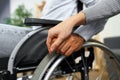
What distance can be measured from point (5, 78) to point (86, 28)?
0.37m

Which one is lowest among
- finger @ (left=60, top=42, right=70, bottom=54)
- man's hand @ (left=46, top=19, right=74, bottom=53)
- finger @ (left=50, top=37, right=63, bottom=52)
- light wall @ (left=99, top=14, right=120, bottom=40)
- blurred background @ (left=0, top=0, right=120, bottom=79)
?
finger @ (left=60, top=42, right=70, bottom=54)

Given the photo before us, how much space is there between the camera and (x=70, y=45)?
0.96 metres

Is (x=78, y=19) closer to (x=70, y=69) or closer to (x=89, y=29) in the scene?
(x=89, y=29)

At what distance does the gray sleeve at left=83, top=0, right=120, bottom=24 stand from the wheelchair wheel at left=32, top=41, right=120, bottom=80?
0.49 feet

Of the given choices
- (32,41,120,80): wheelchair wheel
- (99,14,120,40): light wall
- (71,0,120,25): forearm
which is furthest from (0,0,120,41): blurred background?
(71,0,120,25): forearm

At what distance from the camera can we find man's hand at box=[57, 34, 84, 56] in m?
0.95

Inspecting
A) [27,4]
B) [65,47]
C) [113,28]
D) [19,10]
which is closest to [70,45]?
[65,47]

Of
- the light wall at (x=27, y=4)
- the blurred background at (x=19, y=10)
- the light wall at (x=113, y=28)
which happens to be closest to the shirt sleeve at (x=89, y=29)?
the light wall at (x=113, y=28)

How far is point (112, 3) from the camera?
972 millimetres

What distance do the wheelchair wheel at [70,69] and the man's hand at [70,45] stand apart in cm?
3

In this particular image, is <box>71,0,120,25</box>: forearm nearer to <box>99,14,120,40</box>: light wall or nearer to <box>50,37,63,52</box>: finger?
<box>50,37,63,52</box>: finger

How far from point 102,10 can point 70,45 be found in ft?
0.58

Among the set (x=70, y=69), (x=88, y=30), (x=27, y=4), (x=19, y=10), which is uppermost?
(x=27, y=4)

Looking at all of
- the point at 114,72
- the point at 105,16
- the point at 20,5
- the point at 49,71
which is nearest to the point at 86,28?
the point at 105,16
